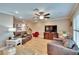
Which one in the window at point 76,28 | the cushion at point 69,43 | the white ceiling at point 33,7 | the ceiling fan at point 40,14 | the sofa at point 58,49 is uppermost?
the white ceiling at point 33,7

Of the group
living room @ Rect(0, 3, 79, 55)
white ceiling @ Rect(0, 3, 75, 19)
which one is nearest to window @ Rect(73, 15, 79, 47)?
living room @ Rect(0, 3, 79, 55)

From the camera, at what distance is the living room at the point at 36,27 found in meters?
2.74

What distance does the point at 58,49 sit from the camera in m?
2.78

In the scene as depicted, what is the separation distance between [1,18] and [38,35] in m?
1.00

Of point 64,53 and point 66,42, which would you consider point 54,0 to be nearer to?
point 66,42

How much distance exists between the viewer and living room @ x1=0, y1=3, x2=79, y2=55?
2.74 m

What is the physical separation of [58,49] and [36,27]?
0.79m

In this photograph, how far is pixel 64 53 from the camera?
8.73ft

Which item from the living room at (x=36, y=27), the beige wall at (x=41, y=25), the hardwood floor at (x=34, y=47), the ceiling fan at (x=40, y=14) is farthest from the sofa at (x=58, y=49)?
the ceiling fan at (x=40, y=14)

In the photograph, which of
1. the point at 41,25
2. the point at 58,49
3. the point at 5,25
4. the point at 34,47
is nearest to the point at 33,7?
the point at 41,25

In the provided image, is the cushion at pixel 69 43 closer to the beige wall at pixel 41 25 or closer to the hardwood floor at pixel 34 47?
the beige wall at pixel 41 25

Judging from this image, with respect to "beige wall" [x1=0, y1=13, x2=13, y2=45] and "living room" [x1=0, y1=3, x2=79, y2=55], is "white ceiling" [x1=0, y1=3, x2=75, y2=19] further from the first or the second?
"beige wall" [x1=0, y1=13, x2=13, y2=45]

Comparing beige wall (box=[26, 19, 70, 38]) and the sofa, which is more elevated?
beige wall (box=[26, 19, 70, 38])

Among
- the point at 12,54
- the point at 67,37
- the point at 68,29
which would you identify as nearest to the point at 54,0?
the point at 68,29
